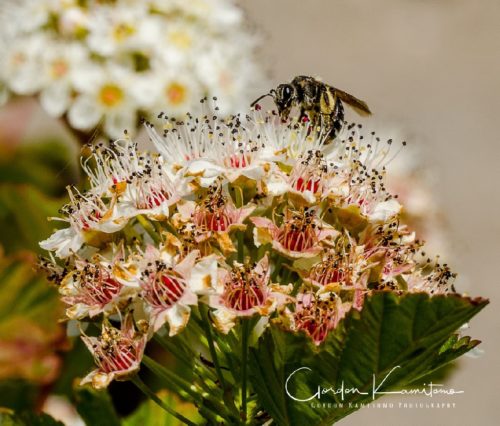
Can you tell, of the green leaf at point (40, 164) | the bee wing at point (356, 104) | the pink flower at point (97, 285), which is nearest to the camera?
the pink flower at point (97, 285)

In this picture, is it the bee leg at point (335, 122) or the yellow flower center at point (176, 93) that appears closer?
the bee leg at point (335, 122)

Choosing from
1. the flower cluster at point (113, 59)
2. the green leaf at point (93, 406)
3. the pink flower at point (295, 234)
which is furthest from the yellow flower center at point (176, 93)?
the pink flower at point (295, 234)

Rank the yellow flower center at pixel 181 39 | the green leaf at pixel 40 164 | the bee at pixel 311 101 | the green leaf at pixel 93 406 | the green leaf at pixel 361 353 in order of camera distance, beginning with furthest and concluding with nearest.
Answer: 1. the green leaf at pixel 40 164
2. the yellow flower center at pixel 181 39
3. the bee at pixel 311 101
4. the green leaf at pixel 93 406
5. the green leaf at pixel 361 353

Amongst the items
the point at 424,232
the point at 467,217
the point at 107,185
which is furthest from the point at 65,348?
the point at 467,217

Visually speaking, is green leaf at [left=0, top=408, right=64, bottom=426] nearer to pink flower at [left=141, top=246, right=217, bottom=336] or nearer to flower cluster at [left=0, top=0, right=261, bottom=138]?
pink flower at [left=141, top=246, right=217, bottom=336]

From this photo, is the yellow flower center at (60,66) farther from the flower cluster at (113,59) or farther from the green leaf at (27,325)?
the green leaf at (27,325)

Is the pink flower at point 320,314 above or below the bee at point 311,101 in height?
below

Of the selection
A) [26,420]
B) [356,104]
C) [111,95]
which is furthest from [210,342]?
[111,95]

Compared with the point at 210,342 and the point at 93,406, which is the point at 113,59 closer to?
the point at 93,406
